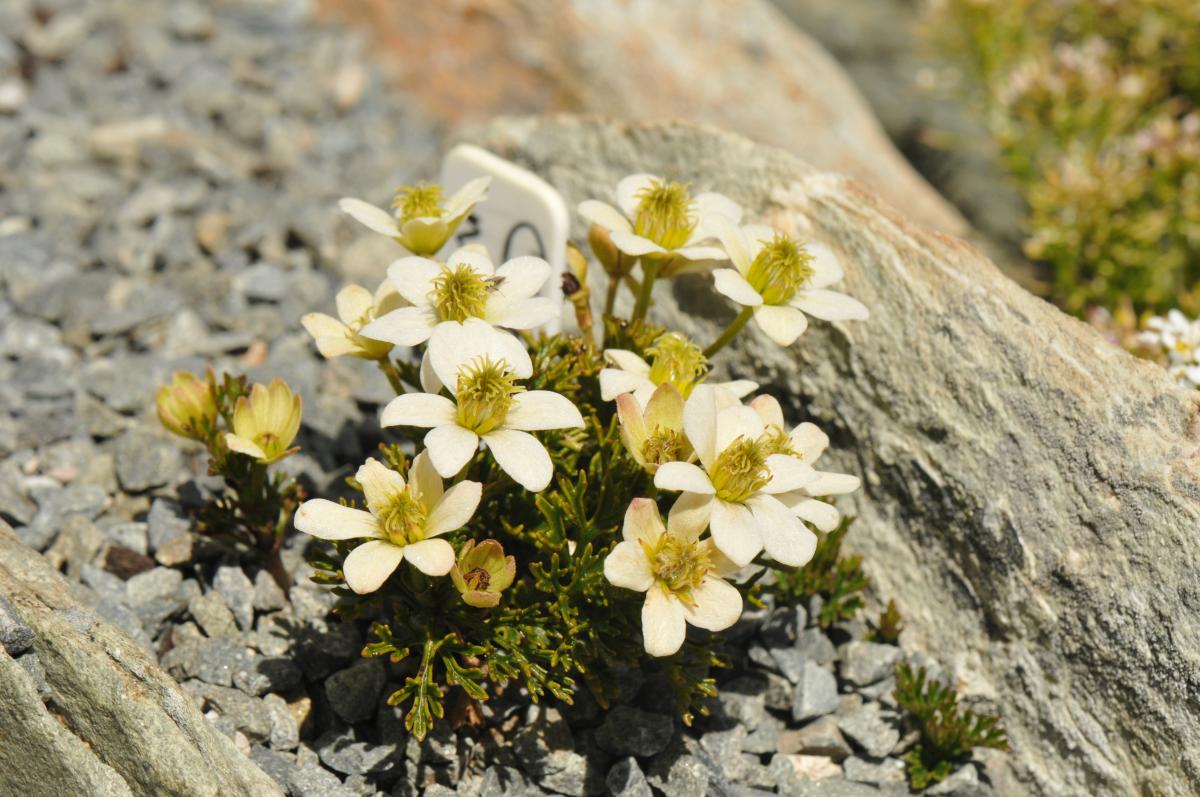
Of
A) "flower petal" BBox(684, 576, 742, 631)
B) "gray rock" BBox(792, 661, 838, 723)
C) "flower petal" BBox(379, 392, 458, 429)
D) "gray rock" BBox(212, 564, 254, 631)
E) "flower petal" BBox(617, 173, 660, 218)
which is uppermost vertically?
"flower petal" BBox(617, 173, 660, 218)

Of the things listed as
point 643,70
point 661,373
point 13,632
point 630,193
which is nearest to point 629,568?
point 661,373

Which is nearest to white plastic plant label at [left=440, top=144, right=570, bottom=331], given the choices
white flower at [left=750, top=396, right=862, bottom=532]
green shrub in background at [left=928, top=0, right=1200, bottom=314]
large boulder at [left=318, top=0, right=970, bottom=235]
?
white flower at [left=750, top=396, right=862, bottom=532]

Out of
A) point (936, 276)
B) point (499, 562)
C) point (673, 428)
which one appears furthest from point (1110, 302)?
point (499, 562)

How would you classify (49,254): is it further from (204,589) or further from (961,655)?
(961,655)

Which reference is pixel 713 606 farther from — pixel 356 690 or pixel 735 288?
pixel 356 690

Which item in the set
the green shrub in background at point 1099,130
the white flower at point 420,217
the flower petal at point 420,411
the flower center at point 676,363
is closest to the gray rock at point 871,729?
the flower center at point 676,363

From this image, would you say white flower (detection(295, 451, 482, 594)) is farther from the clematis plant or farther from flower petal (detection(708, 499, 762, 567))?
flower petal (detection(708, 499, 762, 567))
